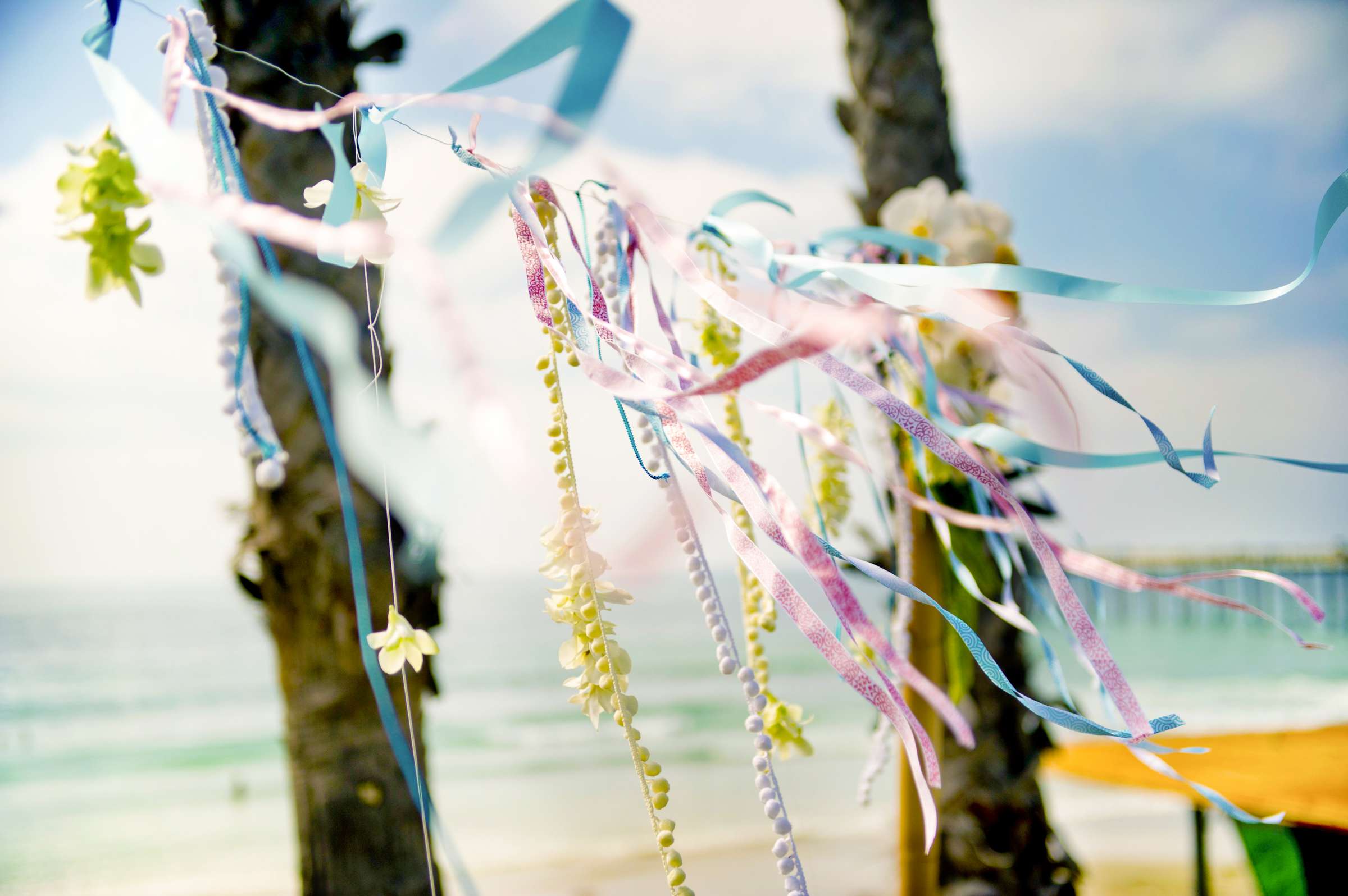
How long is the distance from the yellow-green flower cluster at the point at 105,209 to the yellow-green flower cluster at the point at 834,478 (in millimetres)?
939

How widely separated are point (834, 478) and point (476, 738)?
366 inches

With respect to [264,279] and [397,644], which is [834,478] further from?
[264,279]

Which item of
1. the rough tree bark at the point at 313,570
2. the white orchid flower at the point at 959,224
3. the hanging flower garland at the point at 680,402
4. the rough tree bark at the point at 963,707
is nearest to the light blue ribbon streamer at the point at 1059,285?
the hanging flower garland at the point at 680,402

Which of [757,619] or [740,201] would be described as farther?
[740,201]

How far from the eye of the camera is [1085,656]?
0.67 meters

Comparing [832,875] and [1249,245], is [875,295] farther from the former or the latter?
[1249,245]

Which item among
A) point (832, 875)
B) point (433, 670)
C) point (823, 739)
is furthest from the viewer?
point (823, 739)

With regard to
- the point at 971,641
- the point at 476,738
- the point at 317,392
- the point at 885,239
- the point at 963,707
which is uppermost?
the point at 885,239

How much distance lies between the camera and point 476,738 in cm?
955

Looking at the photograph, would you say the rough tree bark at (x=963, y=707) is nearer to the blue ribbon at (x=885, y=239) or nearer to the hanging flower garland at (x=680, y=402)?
the blue ribbon at (x=885, y=239)

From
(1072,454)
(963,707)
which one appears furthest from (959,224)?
(963,707)

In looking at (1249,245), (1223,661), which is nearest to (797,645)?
(1223,661)

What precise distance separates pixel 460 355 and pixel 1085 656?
1.81 feet

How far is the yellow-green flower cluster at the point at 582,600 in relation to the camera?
0.59 meters
